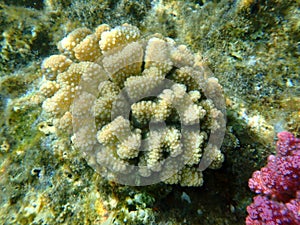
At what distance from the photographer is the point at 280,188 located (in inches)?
82.8

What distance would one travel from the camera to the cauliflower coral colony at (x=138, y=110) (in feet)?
6.91

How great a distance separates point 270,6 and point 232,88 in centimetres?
99

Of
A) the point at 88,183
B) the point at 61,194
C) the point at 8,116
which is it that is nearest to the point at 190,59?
the point at 88,183

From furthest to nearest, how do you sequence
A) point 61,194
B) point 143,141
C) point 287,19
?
point 287,19
point 61,194
point 143,141

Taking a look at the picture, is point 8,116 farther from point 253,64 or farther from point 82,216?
point 253,64

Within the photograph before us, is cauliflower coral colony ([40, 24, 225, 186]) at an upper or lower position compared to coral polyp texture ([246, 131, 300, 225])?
upper

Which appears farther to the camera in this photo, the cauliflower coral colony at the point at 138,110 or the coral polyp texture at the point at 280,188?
the cauliflower coral colony at the point at 138,110

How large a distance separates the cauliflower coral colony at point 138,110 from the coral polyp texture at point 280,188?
0.42 metres

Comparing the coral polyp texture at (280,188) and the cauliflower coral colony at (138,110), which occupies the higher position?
the cauliflower coral colony at (138,110)

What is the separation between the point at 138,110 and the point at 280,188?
137 cm

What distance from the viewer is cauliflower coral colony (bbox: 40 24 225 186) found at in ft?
6.91

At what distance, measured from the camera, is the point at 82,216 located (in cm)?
218

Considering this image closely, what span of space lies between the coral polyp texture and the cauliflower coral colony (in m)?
0.42

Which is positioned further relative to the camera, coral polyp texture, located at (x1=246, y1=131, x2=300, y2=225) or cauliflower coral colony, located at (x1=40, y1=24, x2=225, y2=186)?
cauliflower coral colony, located at (x1=40, y1=24, x2=225, y2=186)
